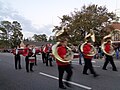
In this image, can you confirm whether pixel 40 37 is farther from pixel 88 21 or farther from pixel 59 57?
pixel 59 57

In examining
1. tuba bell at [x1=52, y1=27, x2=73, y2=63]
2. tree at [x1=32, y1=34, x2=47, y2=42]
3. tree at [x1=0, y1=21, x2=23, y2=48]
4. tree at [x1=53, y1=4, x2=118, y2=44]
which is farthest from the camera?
tree at [x1=32, y1=34, x2=47, y2=42]

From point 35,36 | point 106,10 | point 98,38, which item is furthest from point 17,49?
point 35,36

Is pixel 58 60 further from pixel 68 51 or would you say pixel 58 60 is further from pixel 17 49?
pixel 17 49

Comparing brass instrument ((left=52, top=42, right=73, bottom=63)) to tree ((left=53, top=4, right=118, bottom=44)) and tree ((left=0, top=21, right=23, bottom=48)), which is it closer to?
tree ((left=53, top=4, right=118, bottom=44))

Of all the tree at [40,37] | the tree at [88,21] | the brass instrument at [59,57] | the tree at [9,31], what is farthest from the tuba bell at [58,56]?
the tree at [40,37]

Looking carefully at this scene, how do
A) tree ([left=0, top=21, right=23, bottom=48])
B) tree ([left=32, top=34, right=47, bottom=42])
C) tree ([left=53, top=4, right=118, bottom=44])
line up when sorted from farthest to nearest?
tree ([left=32, top=34, right=47, bottom=42]), tree ([left=0, top=21, right=23, bottom=48]), tree ([left=53, top=4, right=118, bottom=44])

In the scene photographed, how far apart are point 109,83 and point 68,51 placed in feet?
6.41

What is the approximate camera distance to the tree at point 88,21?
44.6 meters

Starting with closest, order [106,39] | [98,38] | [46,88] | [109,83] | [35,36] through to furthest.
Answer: [46,88] < [109,83] < [106,39] < [98,38] < [35,36]

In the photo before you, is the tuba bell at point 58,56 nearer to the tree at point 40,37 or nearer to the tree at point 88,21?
the tree at point 88,21

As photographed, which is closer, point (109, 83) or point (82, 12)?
point (109, 83)

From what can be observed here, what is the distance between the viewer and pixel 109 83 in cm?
980

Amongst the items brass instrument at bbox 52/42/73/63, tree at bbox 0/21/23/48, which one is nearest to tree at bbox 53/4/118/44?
brass instrument at bbox 52/42/73/63

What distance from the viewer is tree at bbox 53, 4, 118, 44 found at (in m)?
44.6
